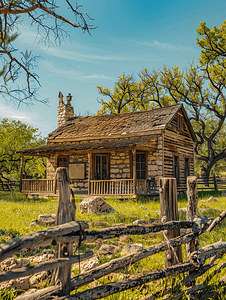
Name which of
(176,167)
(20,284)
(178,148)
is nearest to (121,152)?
(176,167)

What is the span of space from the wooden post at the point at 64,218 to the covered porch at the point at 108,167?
12011 millimetres

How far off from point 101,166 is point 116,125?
10.4 ft

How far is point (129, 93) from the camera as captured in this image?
117 feet

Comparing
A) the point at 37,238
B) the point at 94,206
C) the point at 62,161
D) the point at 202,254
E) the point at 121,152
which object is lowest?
the point at 94,206

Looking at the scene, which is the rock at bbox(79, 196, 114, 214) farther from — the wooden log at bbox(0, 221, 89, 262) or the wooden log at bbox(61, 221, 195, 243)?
the wooden log at bbox(0, 221, 89, 262)

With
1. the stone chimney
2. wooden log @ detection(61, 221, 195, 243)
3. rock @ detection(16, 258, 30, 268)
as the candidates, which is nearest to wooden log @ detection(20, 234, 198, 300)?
wooden log @ detection(61, 221, 195, 243)

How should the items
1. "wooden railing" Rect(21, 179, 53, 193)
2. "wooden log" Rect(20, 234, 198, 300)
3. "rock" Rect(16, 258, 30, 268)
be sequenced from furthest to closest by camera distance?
1. "wooden railing" Rect(21, 179, 53, 193)
2. "rock" Rect(16, 258, 30, 268)
3. "wooden log" Rect(20, 234, 198, 300)

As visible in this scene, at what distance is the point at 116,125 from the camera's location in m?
19.3

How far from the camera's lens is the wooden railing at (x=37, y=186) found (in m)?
18.6

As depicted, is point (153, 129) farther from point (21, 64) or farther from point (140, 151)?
point (21, 64)

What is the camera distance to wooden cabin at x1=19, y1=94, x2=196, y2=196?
1636 centimetres

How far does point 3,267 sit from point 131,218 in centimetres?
532

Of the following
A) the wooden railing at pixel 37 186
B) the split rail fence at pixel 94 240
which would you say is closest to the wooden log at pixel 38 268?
the split rail fence at pixel 94 240

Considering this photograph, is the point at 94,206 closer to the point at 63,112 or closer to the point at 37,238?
the point at 37,238
